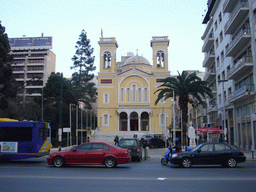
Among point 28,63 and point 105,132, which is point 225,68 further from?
point 28,63

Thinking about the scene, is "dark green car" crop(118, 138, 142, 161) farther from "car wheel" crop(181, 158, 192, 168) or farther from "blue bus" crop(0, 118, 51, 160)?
"blue bus" crop(0, 118, 51, 160)

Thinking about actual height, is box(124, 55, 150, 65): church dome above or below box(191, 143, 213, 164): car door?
above

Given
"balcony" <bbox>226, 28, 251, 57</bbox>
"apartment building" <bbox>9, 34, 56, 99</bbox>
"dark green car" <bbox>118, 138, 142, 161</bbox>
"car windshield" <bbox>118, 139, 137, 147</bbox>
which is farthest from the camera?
"apartment building" <bbox>9, 34, 56, 99</bbox>

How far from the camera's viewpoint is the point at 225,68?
114 feet

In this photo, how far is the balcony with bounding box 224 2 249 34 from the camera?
2583 centimetres

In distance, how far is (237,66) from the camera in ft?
90.1

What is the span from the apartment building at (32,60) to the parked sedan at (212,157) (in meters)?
65.0

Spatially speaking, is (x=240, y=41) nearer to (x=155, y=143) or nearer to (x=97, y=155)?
(x=155, y=143)

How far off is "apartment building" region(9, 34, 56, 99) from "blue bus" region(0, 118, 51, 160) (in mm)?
57979

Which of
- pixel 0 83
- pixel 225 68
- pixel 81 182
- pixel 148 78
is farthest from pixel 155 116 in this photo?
pixel 81 182

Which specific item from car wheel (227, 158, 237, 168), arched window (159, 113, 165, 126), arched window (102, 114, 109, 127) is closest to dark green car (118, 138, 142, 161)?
car wheel (227, 158, 237, 168)

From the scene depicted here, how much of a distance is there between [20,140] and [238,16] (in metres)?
22.8

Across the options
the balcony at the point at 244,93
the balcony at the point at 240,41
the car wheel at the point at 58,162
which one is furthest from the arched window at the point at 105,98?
the car wheel at the point at 58,162

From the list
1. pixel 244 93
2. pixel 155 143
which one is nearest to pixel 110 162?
pixel 244 93
